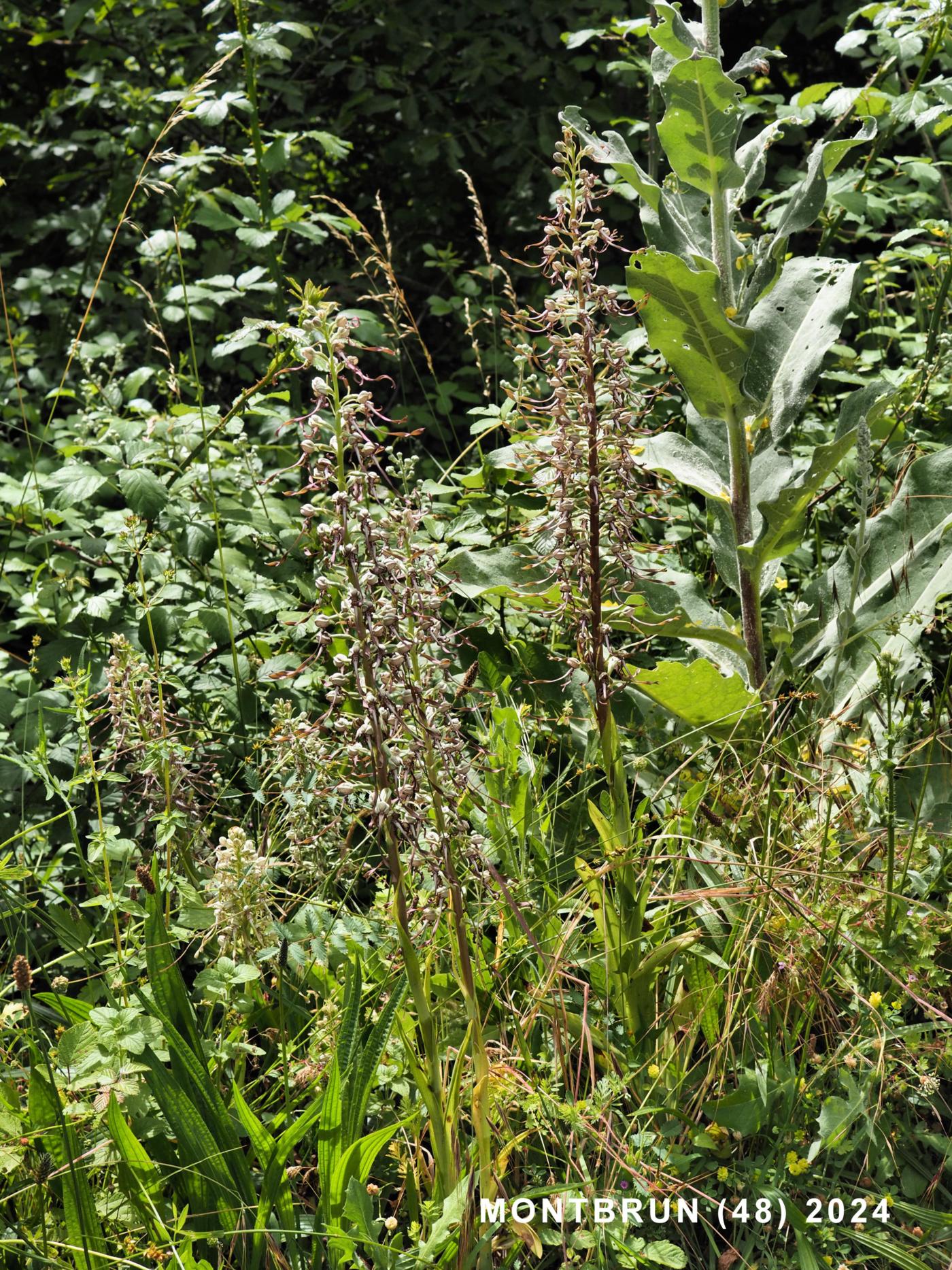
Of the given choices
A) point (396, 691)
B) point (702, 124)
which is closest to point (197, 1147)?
point (396, 691)

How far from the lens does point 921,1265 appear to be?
1.57 m

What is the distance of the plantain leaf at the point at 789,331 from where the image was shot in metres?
2.65

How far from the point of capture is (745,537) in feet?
8.78

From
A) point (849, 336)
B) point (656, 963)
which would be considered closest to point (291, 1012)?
point (656, 963)

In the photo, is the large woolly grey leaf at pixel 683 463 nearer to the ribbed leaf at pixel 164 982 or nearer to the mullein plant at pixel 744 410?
the mullein plant at pixel 744 410

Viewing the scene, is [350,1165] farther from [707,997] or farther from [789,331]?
[789,331]

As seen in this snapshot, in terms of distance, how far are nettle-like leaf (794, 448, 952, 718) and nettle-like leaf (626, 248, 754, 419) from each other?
1.52 ft

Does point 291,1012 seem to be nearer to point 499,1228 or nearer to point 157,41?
point 499,1228

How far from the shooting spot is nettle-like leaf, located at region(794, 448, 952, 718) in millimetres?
2594

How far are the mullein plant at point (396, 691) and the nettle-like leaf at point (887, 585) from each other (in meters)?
1.24

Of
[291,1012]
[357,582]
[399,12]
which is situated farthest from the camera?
[399,12]

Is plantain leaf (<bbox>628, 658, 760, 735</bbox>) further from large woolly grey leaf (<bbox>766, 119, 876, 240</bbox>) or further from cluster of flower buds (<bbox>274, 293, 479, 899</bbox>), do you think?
large woolly grey leaf (<bbox>766, 119, 876, 240</bbox>)

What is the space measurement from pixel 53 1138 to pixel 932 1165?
1362 millimetres

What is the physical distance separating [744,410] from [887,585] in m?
0.53
